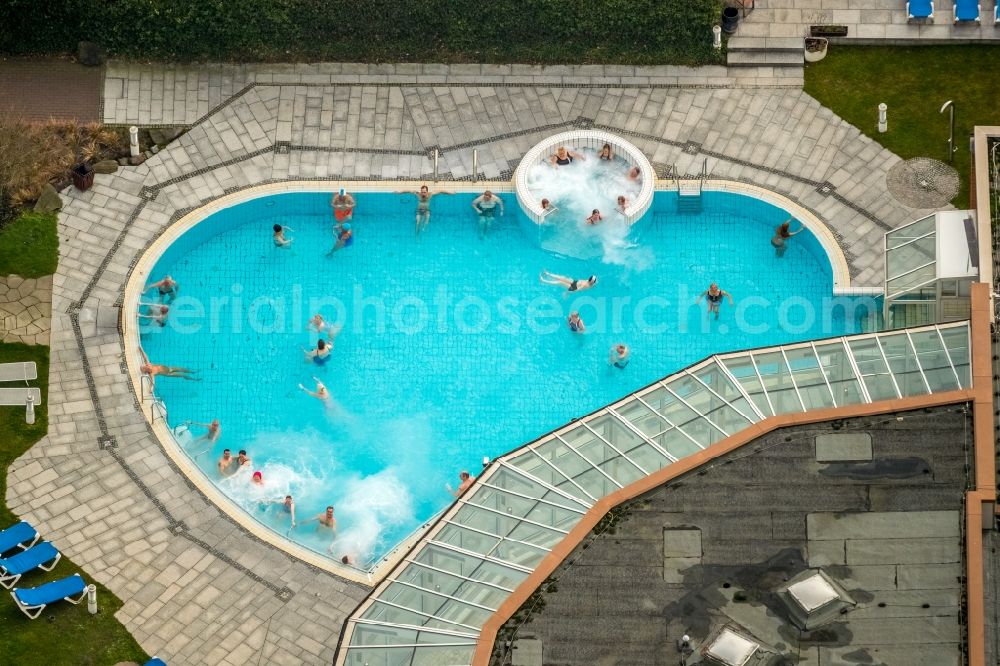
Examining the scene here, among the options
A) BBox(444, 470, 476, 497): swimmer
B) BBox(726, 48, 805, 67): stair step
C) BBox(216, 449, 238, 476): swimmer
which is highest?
BBox(726, 48, 805, 67): stair step

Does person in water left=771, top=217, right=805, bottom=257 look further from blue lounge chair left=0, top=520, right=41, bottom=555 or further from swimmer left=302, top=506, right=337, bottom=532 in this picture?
blue lounge chair left=0, top=520, right=41, bottom=555

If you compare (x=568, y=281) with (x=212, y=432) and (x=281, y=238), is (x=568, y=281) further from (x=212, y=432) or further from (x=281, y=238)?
(x=212, y=432)

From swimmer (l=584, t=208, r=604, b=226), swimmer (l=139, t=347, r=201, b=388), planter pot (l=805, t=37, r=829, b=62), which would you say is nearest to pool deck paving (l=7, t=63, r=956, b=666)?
swimmer (l=139, t=347, r=201, b=388)

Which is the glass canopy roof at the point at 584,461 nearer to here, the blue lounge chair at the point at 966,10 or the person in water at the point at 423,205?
the person in water at the point at 423,205

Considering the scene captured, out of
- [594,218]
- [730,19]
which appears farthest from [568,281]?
[730,19]

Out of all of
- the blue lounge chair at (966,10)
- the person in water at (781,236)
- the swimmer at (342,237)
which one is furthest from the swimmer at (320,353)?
the blue lounge chair at (966,10)

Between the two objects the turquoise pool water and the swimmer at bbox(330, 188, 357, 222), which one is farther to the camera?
the swimmer at bbox(330, 188, 357, 222)
